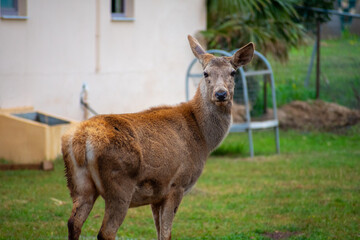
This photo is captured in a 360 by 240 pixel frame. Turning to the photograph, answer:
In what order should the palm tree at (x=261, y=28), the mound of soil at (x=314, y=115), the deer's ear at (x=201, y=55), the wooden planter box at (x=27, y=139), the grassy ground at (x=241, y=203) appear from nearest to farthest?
the deer's ear at (x=201, y=55) < the grassy ground at (x=241, y=203) < the wooden planter box at (x=27, y=139) < the palm tree at (x=261, y=28) < the mound of soil at (x=314, y=115)

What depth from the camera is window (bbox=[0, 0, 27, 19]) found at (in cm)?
1197

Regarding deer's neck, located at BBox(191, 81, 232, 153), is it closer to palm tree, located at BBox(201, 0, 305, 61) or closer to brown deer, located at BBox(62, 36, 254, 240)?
brown deer, located at BBox(62, 36, 254, 240)

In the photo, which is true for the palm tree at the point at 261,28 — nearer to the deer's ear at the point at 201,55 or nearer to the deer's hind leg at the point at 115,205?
the deer's ear at the point at 201,55

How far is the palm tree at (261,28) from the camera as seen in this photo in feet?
49.1

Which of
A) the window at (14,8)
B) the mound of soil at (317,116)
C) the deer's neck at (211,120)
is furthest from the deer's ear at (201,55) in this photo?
Result: the mound of soil at (317,116)

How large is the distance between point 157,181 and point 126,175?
501mm

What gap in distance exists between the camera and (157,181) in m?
5.69

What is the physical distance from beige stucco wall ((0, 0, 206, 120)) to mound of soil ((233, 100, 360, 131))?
242 centimetres

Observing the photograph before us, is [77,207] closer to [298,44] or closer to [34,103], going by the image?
[34,103]

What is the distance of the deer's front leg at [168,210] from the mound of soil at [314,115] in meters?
9.56

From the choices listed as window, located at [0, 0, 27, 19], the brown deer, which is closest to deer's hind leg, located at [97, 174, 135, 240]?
the brown deer

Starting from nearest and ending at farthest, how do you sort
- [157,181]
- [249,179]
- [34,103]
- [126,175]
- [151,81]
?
[126,175] → [157,181] → [249,179] → [34,103] → [151,81]

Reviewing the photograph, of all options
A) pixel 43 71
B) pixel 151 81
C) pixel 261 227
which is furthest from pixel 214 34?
pixel 261 227

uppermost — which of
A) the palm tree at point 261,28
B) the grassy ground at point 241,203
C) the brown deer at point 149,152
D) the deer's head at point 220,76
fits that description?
the palm tree at point 261,28
